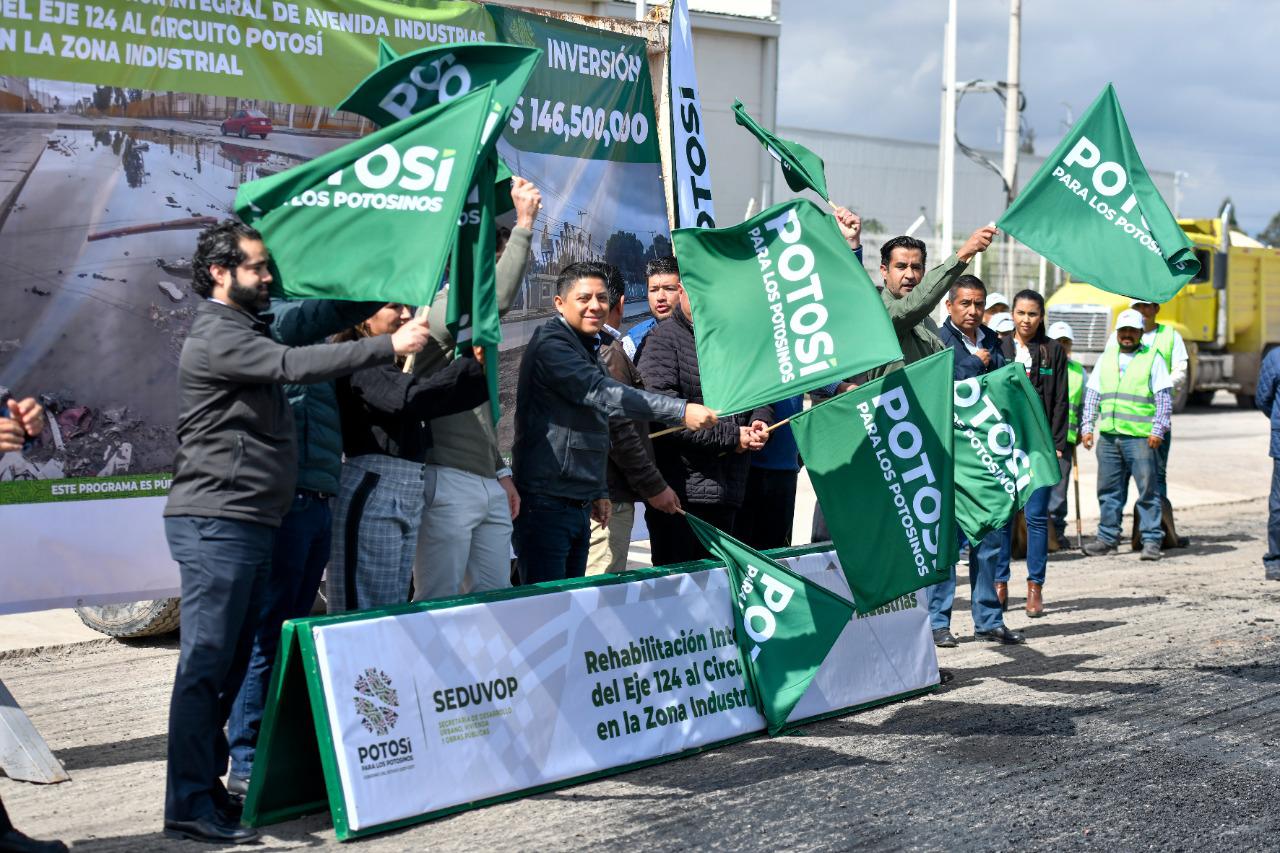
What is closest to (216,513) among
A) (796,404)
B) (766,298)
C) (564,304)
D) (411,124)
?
(411,124)

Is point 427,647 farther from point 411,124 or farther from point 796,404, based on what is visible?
point 796,404

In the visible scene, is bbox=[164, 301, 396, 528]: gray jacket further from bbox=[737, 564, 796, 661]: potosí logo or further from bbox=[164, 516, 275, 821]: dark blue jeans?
bbox=[737, 564, 796, 661]: potosí logo

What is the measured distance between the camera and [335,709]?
5.13 metres

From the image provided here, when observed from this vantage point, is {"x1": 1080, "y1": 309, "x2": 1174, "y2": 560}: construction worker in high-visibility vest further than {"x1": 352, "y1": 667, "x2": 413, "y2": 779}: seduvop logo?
Yes

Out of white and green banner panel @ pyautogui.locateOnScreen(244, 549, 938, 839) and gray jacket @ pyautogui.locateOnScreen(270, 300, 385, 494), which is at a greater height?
gray jacket @ pyautogui.locateOnScreen(270, 300, 385, 494)

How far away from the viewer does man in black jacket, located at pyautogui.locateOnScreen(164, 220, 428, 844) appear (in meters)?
5.01

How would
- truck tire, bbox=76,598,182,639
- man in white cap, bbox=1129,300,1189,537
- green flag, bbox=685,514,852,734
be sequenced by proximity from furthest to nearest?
1. man in white cap, bbox=1129,300,1189,537
2. truck tire, bbox=76,598,182,639
3. green flag, bbox=685,514,852,734

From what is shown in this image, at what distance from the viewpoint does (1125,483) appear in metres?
12.7

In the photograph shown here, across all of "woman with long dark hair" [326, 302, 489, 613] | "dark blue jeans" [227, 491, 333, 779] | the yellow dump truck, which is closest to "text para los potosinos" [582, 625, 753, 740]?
"woman with long dark hair" [326, 302, 489, 613]

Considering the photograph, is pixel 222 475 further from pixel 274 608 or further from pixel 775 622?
pixel 775 622

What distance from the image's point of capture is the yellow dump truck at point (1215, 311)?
28297mm

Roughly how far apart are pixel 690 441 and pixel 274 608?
8.52 ft

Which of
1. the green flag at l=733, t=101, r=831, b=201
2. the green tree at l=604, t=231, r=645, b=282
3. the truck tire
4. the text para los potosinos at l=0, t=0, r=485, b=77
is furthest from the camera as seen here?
the green tree at l=604, t=231, r=645, b=282

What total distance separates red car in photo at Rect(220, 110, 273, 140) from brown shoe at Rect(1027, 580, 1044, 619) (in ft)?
18.5
